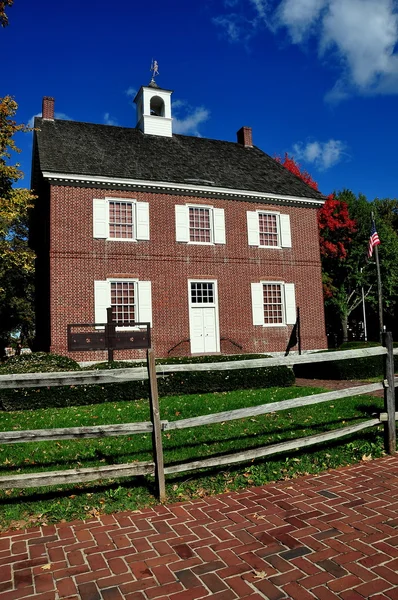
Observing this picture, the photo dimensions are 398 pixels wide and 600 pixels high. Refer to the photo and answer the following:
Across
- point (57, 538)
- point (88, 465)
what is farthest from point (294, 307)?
point (57, 538)

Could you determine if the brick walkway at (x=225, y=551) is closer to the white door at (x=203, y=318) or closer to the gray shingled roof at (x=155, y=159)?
the white door at (x=203, y=318)

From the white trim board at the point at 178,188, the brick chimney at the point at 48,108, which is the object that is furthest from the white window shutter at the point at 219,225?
the brick chimney at the point at 48,108

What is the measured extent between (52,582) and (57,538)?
75 centimetres

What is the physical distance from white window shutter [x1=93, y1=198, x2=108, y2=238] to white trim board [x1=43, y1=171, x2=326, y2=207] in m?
0.83

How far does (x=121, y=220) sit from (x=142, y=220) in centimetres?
88

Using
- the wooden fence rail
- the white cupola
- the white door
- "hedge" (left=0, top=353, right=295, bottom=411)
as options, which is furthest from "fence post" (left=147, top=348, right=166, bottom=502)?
the white cupola

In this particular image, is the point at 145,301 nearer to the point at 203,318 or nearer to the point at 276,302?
the point at 203,318

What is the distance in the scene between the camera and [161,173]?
19766 mm

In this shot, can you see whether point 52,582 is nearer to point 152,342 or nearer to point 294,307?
point 152,342

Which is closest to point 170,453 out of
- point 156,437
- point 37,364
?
point 156,437

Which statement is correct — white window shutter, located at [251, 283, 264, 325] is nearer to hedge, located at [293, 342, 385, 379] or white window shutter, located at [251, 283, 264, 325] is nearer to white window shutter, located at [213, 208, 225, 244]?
white window shutter, located at [213, 208, 225, 244]

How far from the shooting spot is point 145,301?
18.6 metres

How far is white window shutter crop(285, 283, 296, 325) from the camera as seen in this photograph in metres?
21.1

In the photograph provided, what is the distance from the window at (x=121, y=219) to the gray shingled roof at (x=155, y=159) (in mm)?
1139
